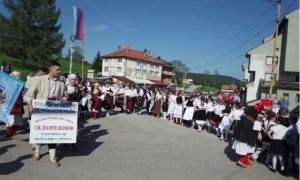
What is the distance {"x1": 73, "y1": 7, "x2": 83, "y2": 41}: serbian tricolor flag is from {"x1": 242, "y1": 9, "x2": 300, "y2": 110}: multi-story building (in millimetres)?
29882

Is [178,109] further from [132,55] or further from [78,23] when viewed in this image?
[132,55]

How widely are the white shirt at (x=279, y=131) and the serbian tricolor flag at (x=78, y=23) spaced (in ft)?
43.9

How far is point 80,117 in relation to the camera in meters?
14.4

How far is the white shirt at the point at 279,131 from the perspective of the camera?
26.0 ft

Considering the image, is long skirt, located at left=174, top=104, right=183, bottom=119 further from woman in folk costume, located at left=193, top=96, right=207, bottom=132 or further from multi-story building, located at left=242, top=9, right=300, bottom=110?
multi-story building, located at left=242, top=9, right=300, bottom=110

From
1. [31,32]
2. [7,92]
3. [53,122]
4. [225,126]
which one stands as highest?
[31,32]

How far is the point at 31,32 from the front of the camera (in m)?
50.2

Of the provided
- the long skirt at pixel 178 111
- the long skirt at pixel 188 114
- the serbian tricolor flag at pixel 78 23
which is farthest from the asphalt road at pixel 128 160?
the serbian tricolor flag at pixel 78 23

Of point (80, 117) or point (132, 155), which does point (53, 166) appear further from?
point (80, 117)

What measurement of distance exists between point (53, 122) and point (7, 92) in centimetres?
172

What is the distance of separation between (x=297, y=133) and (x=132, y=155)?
4341 millimetres

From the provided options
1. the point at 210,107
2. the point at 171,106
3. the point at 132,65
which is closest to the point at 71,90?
the point at 210,107

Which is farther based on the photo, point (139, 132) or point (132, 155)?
point (139, 132)

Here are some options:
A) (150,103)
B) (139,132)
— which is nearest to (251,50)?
(150,103)
